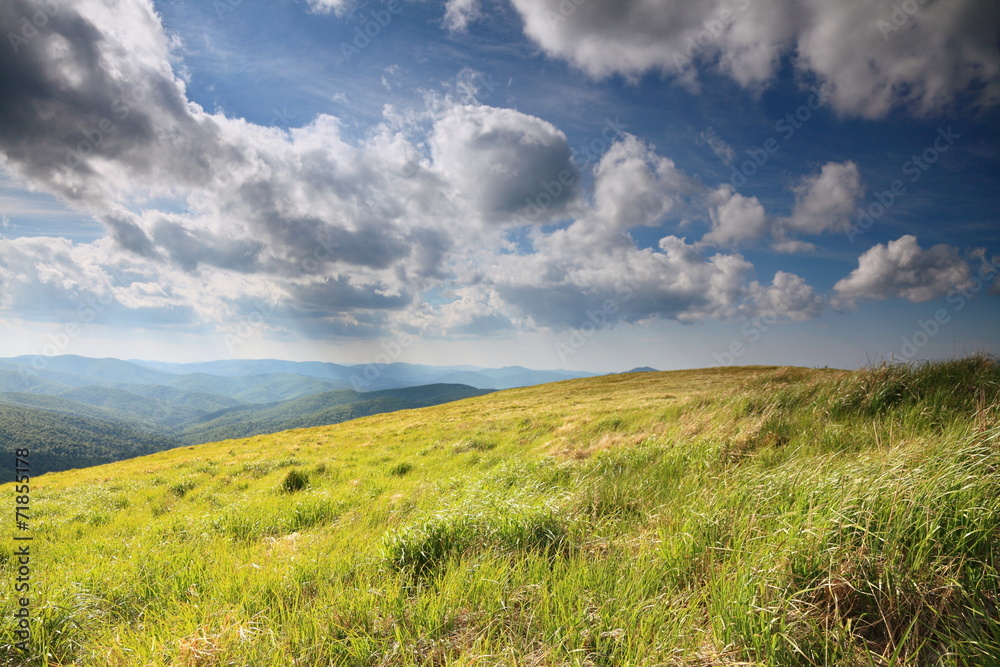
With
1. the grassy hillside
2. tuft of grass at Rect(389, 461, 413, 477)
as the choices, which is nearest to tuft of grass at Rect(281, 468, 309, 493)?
tuft of grass at Rect(389, 461, 413, 477)

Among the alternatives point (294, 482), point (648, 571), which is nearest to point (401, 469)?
point (294, 482)

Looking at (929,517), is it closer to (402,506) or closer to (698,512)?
(698,512)

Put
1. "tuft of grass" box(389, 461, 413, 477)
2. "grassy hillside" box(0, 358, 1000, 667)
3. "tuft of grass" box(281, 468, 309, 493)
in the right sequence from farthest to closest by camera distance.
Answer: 1. "tuft of grass" box(389, 461, 413, 477)
2. "tuft of grass" box(281, 468, 309, 493)
3. "grassy hillside" box(0, 358, 1000, 667)

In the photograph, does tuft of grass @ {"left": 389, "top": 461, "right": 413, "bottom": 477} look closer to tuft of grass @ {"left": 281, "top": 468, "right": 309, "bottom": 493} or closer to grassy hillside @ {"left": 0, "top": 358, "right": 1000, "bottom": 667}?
tuft of grass @ {"left": 281, "top": 468, "right": 309, "bottom": 493}

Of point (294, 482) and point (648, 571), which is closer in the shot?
point (648, 571)

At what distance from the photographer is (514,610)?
3654 mm

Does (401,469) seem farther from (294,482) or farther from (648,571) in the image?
(648,571)

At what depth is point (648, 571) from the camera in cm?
385

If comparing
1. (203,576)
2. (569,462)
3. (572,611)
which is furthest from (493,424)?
(572,611)

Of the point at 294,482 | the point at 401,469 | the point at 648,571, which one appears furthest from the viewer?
the point at 401,469

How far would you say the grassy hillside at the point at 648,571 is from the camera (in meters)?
2.99

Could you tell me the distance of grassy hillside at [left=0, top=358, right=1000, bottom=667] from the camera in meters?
2.99

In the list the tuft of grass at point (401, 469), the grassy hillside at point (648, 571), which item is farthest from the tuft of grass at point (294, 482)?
the grassy hillside at point (648, 571)

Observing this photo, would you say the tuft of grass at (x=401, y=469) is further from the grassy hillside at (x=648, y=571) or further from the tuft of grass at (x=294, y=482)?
the grassy hillside at (x=648, y=571)
